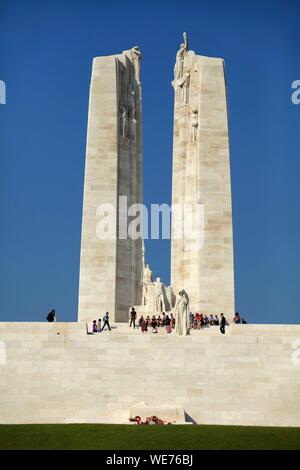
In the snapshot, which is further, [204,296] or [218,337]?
[204,296]

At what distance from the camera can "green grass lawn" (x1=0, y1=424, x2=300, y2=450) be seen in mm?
16234

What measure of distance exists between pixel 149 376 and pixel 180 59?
16782 mm

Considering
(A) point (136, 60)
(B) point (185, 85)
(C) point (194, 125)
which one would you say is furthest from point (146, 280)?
(A) point (136, 60)

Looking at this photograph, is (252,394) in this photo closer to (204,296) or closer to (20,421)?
(20,421)

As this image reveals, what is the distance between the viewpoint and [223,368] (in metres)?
22.9

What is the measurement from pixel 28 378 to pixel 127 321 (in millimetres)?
9241

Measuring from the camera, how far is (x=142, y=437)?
16.7 metres

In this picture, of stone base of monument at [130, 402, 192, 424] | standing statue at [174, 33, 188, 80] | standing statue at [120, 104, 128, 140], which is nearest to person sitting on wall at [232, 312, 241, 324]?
→ stone base of monument at [130, 402, 192, 424]

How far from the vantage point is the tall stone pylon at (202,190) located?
103 ft

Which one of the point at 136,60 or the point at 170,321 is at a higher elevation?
the point at 136,60

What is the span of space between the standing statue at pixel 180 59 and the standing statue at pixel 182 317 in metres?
13.0

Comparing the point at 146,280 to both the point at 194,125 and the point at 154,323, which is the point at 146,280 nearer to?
the point at 154,323

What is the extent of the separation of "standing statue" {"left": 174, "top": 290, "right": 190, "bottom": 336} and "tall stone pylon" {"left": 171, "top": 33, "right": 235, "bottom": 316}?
601cm
